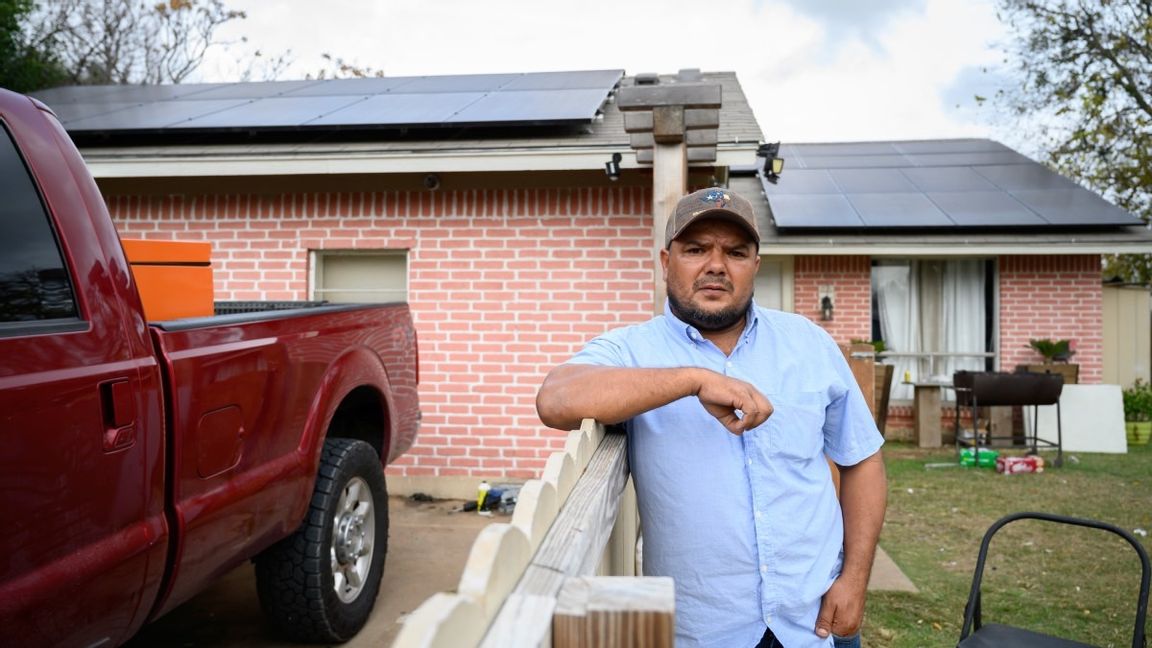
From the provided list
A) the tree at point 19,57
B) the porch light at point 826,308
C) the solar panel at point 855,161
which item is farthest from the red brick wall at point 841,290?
the tree at point 19,57

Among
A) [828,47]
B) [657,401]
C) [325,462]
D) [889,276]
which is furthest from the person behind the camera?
[828,47]

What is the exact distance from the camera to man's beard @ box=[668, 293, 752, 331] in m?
1.97

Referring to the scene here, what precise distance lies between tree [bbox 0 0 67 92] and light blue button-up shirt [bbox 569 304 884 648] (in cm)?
1769

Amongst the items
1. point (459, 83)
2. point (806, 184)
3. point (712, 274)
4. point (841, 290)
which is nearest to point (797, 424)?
point (712, 274)

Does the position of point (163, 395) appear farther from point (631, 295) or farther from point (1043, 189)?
point (1043, 189)

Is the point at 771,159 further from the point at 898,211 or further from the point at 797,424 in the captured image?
the point at 898,211

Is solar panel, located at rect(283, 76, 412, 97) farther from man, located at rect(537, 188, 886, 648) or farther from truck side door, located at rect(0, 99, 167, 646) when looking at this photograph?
man, located at rect(537, 188, 886, 648)

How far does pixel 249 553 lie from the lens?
2805mm

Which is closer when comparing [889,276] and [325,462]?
[325,462]

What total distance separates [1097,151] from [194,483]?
18.4 metres

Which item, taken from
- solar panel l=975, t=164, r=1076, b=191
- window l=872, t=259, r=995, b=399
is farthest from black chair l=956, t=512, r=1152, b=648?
solar panel l=975, t=164, r=1076, b=191

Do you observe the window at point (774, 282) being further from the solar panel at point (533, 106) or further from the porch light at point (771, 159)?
the solar panel at point (533, 106)

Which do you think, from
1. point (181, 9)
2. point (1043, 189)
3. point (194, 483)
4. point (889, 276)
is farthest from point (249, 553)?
Answer: point (181, 9)

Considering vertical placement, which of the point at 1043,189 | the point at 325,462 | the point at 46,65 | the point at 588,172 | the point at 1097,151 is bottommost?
the point at 325,462
